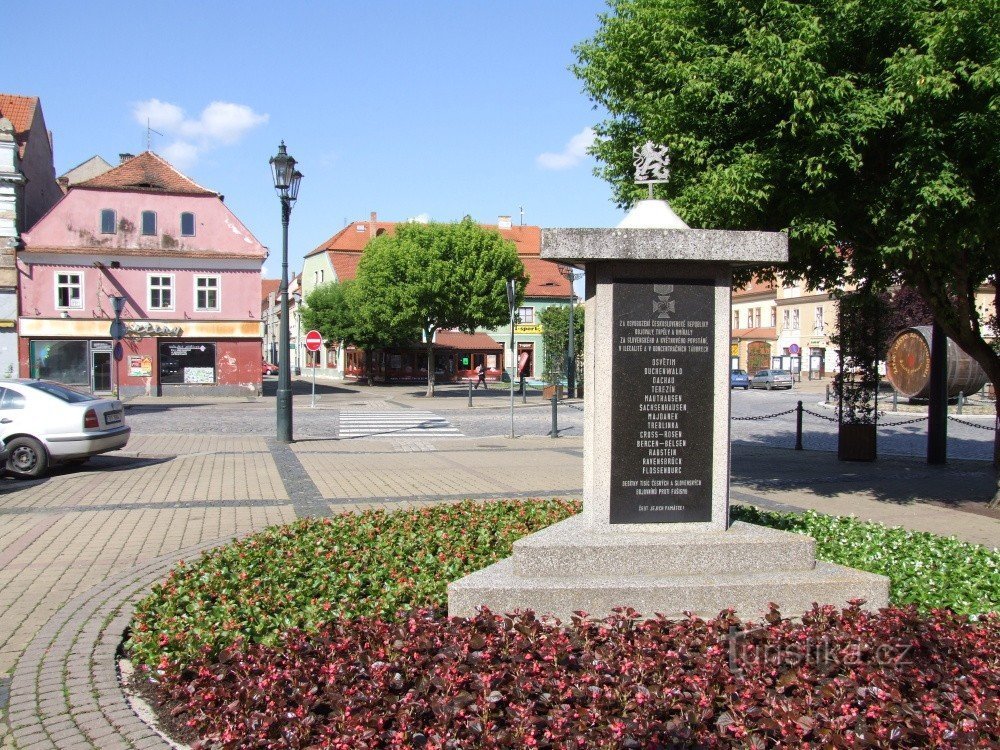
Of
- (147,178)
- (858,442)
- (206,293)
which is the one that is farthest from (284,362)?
(147,178)

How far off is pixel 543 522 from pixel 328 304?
5308 cm

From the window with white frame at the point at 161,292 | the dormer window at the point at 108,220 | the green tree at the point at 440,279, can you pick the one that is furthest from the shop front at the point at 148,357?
the green tree at the point at 440,279

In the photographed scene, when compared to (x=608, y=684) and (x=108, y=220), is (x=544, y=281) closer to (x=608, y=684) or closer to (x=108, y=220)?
(x=108, y=220)

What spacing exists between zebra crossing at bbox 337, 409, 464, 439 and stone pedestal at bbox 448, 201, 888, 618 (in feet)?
49.6

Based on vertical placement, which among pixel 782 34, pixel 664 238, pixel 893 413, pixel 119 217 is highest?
pixel 119 217

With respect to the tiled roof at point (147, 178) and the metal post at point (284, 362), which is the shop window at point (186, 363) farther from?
the metal post at point (284, 362)

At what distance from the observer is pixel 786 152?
849cm

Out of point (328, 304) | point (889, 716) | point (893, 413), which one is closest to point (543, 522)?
point (889, 716)

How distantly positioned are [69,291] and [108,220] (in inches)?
138

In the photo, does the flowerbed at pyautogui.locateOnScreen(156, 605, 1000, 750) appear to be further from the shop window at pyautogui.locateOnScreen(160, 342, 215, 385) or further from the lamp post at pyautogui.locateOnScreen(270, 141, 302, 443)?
the shop window at pyautogui.locateOnScreen(160, 342, 215, 385)

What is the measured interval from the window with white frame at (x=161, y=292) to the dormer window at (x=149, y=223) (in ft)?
6.61

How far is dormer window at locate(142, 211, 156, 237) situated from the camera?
124ft

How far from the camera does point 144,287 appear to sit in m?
37.4

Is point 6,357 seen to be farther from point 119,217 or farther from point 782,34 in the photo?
point 782,34
